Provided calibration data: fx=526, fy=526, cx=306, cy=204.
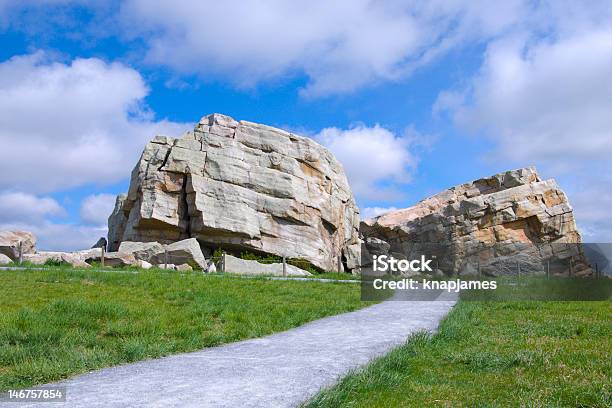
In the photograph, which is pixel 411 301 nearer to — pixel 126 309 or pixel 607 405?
pixel 126 309

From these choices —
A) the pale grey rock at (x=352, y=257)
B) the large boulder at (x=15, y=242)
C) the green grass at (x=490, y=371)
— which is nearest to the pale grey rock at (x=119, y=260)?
the large boulder at (x=15, y=242)

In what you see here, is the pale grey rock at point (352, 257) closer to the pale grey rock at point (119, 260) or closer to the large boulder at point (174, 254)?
the large boulder at point (174, 254)

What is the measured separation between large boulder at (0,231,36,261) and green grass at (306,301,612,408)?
3304 cm

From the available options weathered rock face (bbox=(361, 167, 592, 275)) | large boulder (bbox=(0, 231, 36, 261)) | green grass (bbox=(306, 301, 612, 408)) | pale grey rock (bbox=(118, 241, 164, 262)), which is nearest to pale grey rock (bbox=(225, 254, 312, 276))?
pale grey rock (bbox=(118, 241, 164, 262))

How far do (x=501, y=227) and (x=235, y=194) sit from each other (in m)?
28.3

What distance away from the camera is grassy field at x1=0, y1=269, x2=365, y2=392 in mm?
7539

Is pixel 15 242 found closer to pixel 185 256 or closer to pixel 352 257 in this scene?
pixel 185 256

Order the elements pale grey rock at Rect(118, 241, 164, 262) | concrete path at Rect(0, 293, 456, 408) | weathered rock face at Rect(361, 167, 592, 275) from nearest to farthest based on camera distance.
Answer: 1. concrete path at Rect(0, 293, 456, 408)
2. pale grey rock at Rect(118, 241, 164, 262)
3. weathered rock face at Rect(361, 167, 592, 275)

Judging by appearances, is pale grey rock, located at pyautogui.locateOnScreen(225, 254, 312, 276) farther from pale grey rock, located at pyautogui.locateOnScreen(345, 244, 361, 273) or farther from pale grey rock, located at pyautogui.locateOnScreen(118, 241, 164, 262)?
pale grey rock, located at pyautogui.locateOnScreen(345, 244, 361, 273)

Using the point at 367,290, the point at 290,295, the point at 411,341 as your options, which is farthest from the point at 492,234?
the point at 411,341

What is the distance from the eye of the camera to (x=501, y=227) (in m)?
55.5

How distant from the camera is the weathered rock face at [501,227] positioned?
176 feet

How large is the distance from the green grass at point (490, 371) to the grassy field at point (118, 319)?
3593 mm

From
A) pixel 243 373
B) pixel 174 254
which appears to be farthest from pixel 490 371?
pixel 174 254
